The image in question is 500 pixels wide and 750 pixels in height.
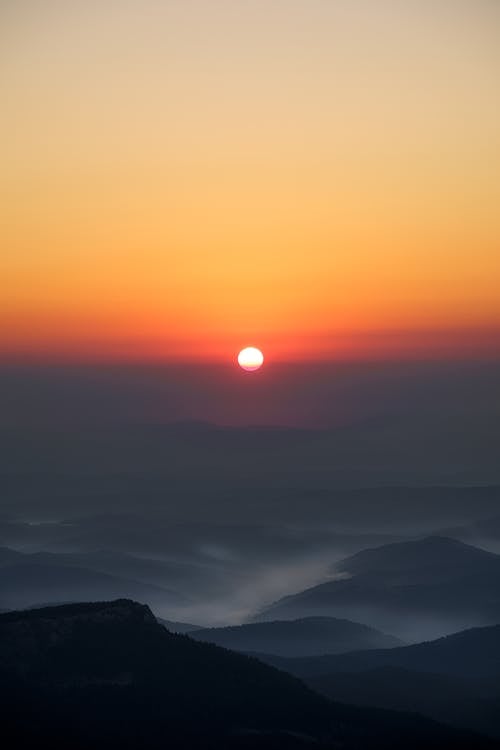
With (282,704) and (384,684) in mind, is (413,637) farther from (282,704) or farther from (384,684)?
(282,704)

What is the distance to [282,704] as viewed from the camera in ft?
280

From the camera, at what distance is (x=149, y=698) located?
82.6m

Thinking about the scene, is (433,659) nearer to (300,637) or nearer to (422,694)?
(300,637)

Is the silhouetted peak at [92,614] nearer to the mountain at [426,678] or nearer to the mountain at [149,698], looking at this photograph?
the mountain at [149,698]

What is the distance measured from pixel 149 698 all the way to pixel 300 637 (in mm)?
76683

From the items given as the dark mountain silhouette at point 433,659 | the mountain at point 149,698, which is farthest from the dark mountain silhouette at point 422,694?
the mountain at point 149,698

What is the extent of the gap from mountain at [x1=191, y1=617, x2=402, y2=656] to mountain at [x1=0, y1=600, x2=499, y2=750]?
5823 cm

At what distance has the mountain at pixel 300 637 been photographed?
493 ft

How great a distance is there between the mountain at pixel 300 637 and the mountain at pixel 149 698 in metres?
58.2

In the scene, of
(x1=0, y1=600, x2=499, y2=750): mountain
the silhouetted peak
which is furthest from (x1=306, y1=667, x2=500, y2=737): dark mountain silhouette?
the silhouetted peak

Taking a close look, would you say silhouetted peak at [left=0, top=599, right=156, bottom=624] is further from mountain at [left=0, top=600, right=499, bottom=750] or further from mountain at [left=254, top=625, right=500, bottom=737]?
mountain at [left=254, top=625, right=500, bottom=737]

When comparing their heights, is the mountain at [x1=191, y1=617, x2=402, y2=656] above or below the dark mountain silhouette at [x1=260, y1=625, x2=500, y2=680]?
above

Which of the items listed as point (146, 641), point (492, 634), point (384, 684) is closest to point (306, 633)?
point (492, 634)

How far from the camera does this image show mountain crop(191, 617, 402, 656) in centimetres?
15025
